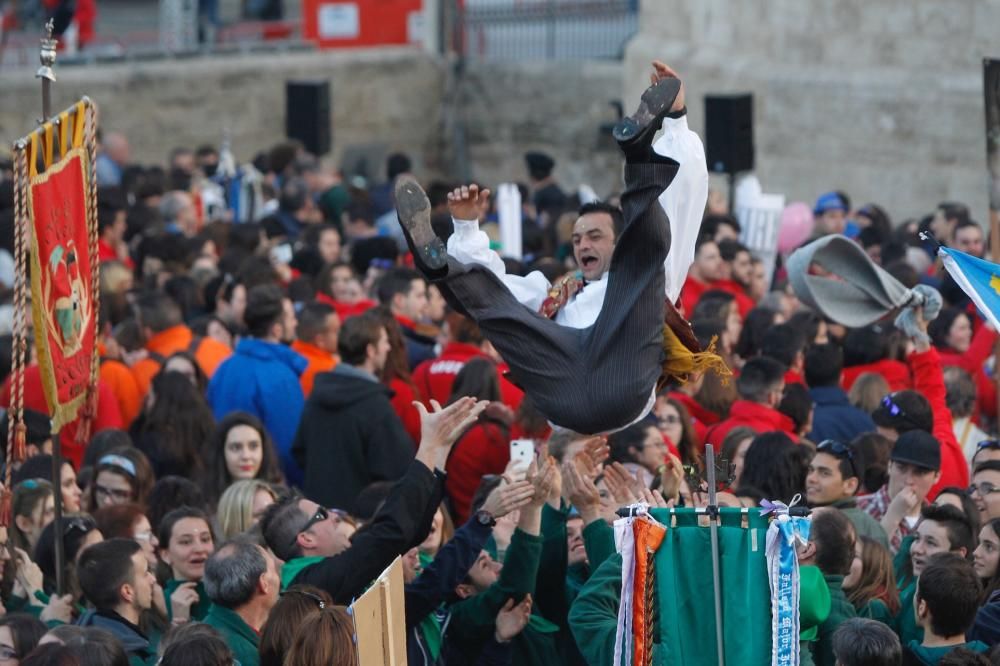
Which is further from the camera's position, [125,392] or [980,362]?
[980,362]

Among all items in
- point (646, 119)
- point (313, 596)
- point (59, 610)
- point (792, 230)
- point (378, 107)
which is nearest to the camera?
point (313, 596)

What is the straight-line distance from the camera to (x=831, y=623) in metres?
6.39

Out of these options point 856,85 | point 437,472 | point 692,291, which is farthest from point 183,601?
point 856,85

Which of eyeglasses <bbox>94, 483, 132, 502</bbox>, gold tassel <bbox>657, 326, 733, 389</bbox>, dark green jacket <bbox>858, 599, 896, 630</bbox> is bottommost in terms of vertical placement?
A: dark green jacket <bbox>858, 599, 896, 630</bbox>

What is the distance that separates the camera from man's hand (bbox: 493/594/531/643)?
6703mm

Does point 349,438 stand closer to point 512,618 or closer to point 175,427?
point 175,427

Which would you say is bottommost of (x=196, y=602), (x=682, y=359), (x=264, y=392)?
(x=196, y=602)

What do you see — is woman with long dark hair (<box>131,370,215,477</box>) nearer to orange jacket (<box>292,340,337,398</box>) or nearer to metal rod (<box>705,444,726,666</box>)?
orange jacket (<box>292,340,337,398</box>)

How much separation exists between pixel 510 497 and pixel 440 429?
355 mm

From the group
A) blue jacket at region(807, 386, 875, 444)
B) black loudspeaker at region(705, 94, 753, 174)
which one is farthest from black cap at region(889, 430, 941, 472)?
black loudspeaker at region(705, 94, 753, 174)

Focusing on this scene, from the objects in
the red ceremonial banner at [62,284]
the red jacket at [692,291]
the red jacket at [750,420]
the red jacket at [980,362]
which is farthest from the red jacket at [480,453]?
the red jacket at [692,291]

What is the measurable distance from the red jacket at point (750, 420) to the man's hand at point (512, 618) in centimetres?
235

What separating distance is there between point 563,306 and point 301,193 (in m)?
9.46

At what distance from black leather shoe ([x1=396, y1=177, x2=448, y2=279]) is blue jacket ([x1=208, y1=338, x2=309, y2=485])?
332cm
